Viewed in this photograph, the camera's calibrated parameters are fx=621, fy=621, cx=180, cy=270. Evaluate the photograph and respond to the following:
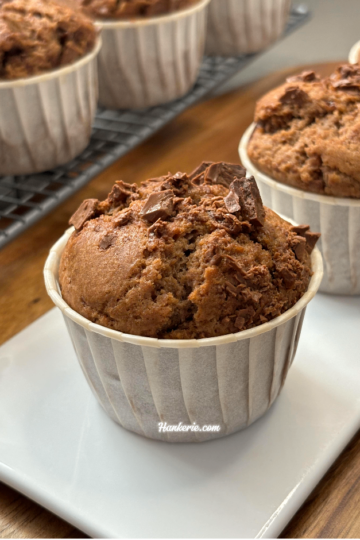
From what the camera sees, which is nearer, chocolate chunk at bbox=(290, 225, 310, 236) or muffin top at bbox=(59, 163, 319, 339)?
muffin top at bbox=(59, 163, 319, 339)

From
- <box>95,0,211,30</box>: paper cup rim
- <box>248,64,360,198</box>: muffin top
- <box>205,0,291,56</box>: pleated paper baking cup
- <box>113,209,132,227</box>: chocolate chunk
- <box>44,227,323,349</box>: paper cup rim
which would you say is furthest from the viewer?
<box>205,0,291,56</box>: pleated paper baking cup

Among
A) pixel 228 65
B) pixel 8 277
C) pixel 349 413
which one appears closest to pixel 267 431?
pixel 349 413

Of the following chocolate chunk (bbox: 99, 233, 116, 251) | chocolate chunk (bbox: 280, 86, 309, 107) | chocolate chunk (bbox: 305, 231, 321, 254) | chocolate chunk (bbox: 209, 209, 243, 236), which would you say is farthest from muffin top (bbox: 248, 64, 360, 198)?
chocolate chunk (bbox: 99, 233, 116, 251)

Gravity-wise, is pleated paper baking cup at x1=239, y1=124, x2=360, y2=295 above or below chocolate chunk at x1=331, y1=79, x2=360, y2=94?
below

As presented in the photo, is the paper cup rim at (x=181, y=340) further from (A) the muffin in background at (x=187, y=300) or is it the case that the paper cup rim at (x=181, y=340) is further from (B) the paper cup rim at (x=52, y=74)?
(B) the paper cup rim at (x=52, y=74)

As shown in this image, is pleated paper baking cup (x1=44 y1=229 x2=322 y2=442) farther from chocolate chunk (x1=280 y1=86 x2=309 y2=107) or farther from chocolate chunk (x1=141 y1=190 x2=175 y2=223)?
chocolate chunk (x1=280 y1=86 x2=309 y2=107)

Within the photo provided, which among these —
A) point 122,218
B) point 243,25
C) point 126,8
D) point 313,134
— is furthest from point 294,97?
point 243,25

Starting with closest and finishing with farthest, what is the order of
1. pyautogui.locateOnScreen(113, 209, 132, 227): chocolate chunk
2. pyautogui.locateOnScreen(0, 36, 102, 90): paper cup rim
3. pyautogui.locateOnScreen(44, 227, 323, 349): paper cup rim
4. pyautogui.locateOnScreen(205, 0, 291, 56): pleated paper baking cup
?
pyautogui.locateOnScreen(44, 227, 323, 349): paper cup rim
pyautogui.locateOnScreen(113, 209, 132, 227): chocolate chunk
pyautogui.locateOnScreen(0, 36, 102, 90): paper cup rim
pyautogui.locateOnScreen(205, 0, 291, 56): pleated paper baking cup

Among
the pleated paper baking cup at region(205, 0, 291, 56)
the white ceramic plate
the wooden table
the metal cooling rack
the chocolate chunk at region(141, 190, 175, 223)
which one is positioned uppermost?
the chocolate chunk at region(141, 190, 175, 223)
